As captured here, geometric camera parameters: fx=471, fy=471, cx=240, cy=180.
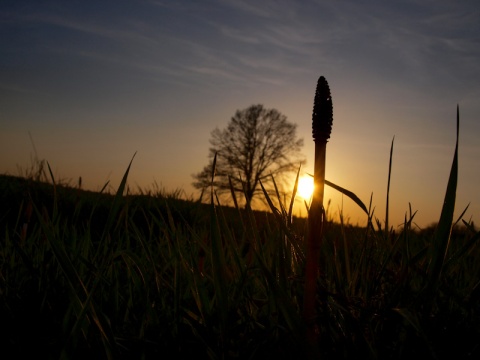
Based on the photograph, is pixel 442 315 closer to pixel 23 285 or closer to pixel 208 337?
pixel 208 337

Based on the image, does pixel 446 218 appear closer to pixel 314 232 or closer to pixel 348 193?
pixel 348 193

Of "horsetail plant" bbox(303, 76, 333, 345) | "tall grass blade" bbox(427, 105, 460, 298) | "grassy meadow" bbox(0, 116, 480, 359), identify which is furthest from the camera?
"grassy meadow" bbox(0, 116, 480, 359)

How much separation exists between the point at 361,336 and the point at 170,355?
0.56m

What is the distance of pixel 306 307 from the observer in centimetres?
89

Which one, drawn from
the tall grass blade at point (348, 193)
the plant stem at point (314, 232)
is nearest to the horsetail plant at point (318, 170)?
the plant stem at point (314, 232)

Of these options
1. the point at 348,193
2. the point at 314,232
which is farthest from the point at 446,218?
the point at 314,232

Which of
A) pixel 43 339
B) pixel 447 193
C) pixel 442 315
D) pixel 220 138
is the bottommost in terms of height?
pixel 43 339

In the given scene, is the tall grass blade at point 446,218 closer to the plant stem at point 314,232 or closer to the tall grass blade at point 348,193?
the tall grass blade at point 348,193

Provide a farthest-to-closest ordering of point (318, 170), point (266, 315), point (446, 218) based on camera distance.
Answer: point (266, 315) < point (446, 218) < point (318, 170)

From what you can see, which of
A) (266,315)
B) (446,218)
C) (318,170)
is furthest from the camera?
(266,315)

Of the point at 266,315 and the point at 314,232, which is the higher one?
the point at 314,232

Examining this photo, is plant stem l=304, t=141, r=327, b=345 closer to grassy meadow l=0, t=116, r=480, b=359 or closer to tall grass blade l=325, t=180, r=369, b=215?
grassy meadow l=0, t=116, r=480, b=359

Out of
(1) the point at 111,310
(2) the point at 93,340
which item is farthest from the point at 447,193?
(1) the point at 111,310

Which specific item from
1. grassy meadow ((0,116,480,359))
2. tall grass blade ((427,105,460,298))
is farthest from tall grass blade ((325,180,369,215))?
tall grass blade ((427,105,460,298))
